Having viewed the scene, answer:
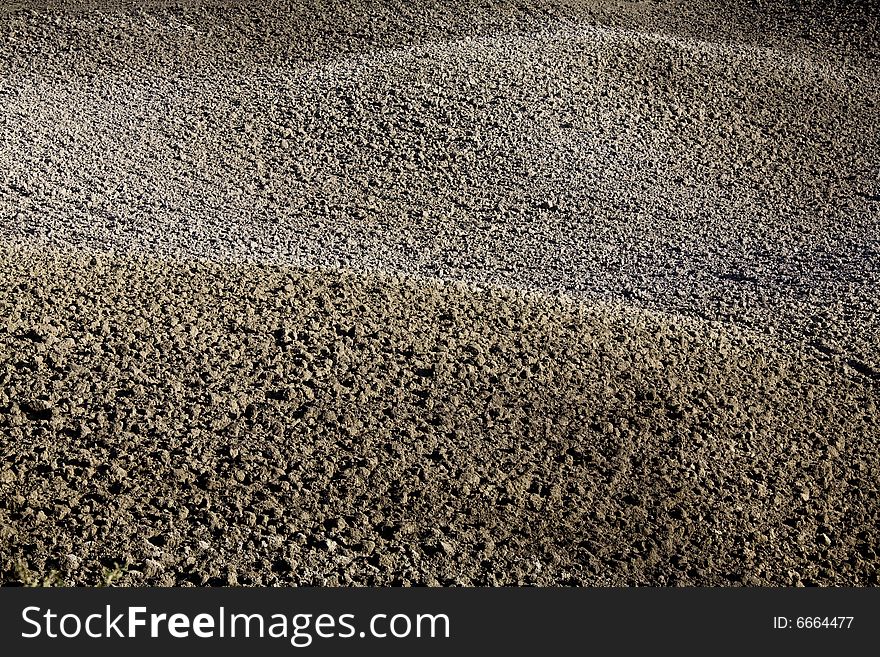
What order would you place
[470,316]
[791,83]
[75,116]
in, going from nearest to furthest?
[470,316] < [75,116] < [791,83]

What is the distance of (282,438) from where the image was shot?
514 centimetres

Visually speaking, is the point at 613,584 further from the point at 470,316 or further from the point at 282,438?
the point at 470,316

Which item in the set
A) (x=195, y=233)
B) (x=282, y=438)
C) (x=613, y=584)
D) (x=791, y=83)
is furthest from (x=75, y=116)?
(x=791, y=83)

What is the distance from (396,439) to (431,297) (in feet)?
6.16

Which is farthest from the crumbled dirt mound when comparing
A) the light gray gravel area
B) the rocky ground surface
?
the light gray gravel area

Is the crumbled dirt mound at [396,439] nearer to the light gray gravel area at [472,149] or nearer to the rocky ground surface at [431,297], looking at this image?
the rocky ground surface at [431,297]

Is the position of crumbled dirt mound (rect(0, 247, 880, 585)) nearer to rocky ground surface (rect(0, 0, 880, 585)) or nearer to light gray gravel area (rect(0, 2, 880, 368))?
rocky ground surface (rect(0, 0, 880, 585))

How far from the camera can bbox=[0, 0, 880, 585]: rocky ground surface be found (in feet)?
15.4

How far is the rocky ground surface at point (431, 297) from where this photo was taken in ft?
15.4

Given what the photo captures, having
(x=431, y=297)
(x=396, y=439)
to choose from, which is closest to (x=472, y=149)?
(x=431, y=297)

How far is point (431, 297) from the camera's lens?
6867 millimetres

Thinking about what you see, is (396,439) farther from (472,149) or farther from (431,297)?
(472,149)

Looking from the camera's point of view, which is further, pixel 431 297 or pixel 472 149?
pixel 472 149

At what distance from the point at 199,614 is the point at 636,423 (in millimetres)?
3080
